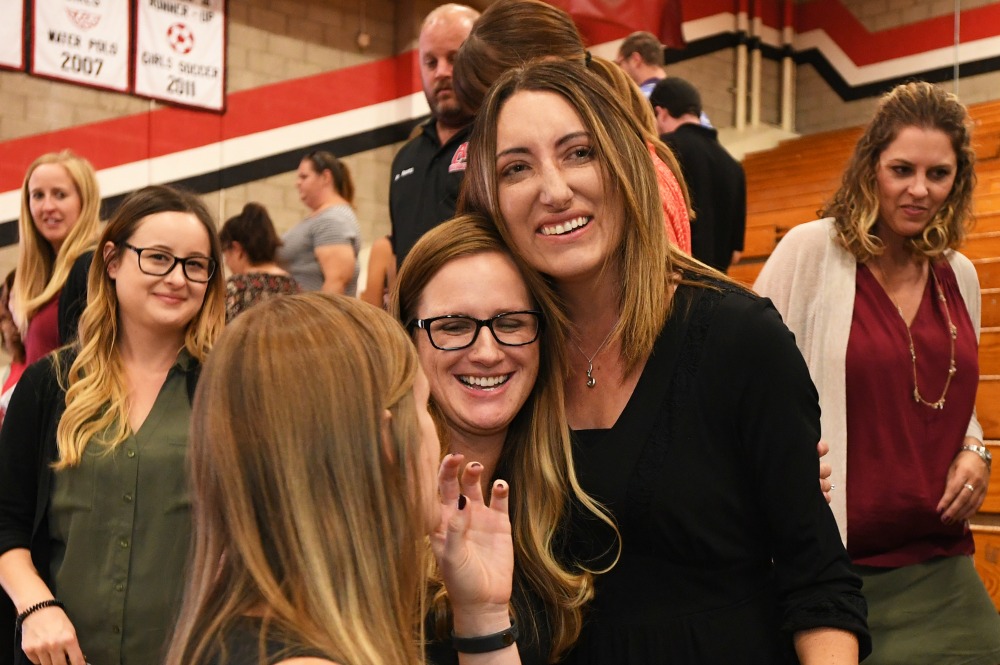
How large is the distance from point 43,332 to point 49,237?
1.51ft

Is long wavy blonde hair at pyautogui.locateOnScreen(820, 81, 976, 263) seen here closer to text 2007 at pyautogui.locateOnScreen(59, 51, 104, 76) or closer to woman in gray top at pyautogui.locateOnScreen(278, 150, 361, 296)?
woman in gray top at pyautogui.locateOnScreen(278, 150, 361, 296)

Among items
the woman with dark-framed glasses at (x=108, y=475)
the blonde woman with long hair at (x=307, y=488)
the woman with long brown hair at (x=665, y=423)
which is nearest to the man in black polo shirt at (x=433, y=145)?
the woman with dark-framed glasses at (x=108, y=475)

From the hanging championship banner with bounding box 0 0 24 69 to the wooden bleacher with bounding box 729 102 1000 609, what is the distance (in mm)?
5064

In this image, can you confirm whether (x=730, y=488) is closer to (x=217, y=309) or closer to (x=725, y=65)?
(x=217, y=309)

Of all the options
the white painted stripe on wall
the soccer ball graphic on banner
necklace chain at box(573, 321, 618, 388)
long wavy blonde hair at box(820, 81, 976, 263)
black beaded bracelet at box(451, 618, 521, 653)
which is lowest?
black beaded bracelet at box(451, 618, 521, 653)

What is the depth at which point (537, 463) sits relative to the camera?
178 cm

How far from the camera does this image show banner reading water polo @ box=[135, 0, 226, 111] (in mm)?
8281

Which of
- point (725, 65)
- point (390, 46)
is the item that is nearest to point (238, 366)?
point (390, 46)

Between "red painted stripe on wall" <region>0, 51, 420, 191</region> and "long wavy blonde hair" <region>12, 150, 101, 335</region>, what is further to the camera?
"red painted stripe on wall" <region>0, 51, 420, 191</region>

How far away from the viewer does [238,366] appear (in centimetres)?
123

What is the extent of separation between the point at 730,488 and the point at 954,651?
3.72ft

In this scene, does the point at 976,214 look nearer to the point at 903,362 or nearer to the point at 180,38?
the point at 903,362

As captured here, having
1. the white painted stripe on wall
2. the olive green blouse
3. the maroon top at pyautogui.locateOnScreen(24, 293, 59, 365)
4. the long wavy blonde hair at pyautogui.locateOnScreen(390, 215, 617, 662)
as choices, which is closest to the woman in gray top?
the maroon top at pyautogui.locateOnScreen(24, 293, 59, 365)

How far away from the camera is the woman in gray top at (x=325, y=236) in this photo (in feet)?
18.5
